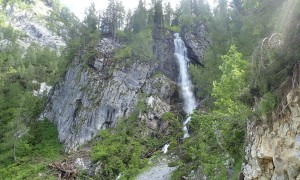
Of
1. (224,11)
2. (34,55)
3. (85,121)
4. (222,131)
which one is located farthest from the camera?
(34,55)

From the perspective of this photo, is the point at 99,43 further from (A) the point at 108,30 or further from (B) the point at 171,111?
(B) the point at 171,111

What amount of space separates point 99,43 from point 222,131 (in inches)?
1396

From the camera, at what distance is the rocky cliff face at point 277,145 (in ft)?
30.0

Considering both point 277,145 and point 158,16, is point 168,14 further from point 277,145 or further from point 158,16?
point 277,145

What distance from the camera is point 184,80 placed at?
1857 inches

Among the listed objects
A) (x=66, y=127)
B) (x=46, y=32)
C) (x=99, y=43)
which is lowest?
(x=66, y=127)

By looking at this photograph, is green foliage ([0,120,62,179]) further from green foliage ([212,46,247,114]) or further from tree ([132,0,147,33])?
tree ([132,0,147,33])

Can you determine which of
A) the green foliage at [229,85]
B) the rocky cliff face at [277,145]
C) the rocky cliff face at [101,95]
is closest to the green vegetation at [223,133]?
the green foliage at [229,85]

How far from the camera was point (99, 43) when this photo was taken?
164 ft

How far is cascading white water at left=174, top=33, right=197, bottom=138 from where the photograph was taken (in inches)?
1637

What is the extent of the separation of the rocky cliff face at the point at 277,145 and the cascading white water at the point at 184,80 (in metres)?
21.2

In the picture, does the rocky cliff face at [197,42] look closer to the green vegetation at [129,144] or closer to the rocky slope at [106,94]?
the rocky slope at [106,94]

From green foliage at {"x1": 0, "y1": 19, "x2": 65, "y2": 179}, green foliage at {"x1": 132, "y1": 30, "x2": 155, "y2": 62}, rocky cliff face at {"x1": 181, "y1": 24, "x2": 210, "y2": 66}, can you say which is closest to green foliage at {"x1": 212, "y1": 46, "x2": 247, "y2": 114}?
green foliage at {"x1": 0, "y1": 19, "x2": 65, "y2": 179}

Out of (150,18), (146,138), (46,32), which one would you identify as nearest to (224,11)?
(150,18)
